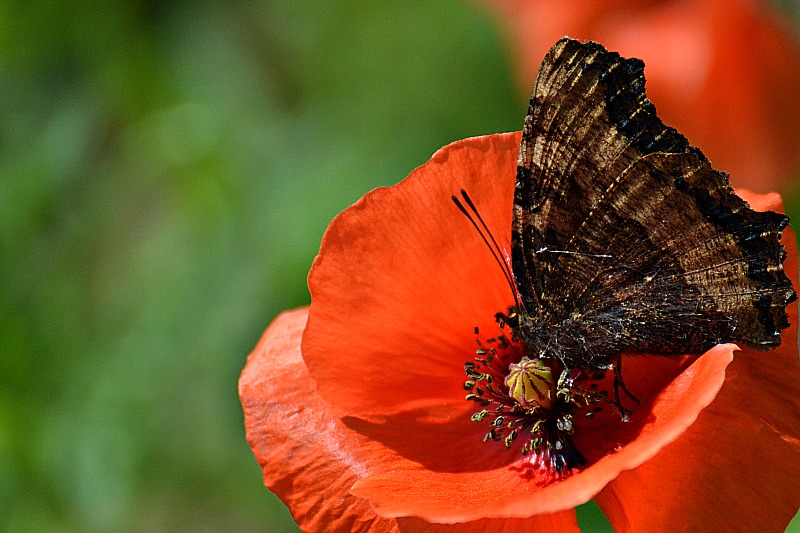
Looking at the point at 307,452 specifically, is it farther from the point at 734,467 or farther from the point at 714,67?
the point at 714,67

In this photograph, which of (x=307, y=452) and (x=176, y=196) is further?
(x=176, y=196)

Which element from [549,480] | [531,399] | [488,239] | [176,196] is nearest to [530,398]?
[531,399]

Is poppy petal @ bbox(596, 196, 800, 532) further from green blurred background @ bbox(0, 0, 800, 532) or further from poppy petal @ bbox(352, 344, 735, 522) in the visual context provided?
green blurred background @ bbox(0, 0, 800, 532)

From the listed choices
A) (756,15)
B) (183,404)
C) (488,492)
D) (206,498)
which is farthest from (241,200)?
(488,492)

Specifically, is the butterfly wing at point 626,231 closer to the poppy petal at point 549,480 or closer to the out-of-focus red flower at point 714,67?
the poppy petal at point 549,480

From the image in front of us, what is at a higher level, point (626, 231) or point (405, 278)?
point (405, 278)

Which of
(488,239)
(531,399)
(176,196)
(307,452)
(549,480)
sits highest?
(176,196)

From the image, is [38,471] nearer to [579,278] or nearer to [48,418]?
[48,418]
